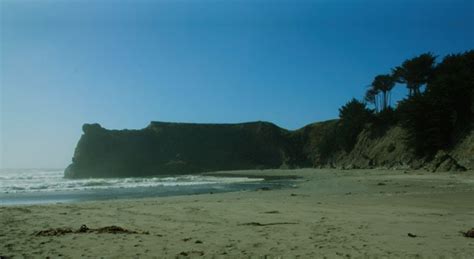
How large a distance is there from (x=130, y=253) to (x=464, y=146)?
40.8m

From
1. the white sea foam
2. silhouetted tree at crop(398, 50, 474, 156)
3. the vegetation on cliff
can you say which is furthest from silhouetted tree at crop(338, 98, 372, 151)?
the white sea foam

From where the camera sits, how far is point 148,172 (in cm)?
10300

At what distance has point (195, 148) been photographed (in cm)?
11350

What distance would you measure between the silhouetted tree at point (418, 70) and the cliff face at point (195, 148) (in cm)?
2150

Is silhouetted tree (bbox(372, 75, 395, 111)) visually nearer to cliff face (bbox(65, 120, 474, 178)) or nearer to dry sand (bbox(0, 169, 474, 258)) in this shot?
Answer: cliff face (bbox(65, 120, 474, 178))

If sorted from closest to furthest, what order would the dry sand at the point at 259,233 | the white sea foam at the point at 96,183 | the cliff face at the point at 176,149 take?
1. the dry sand at the point at 259,233
2. the white sea foam at the point at 96,183
3. the cliff face at the point at 176,149

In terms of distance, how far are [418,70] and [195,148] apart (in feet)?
225

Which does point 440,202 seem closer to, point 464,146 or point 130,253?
point 130,253

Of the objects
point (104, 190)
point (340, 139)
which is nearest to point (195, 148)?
point (340, 139)

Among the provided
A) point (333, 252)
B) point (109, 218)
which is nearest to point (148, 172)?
point (109, 218)

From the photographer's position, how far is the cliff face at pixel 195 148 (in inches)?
3930

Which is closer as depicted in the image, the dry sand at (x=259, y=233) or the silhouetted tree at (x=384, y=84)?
the dry sand at (x=259, y=233)

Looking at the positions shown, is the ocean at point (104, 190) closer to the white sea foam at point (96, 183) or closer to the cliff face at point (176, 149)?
the white sea foam at point (96, 183)

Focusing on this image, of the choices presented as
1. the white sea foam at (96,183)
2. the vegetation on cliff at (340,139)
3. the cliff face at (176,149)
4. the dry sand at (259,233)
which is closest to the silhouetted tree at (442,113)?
the vegetation on cliff at (340,139)
